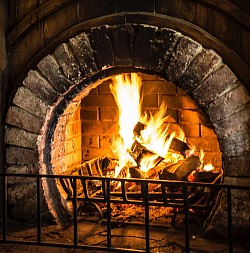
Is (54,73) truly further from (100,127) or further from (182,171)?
(182,171)

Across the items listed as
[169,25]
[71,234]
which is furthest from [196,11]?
[71,234]

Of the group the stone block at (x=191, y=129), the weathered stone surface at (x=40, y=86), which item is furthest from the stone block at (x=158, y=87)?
the weathered stone surface at (x=40, y=86)

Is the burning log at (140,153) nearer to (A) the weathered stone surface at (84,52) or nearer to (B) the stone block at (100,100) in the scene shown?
(B) the stone block at (100,100)

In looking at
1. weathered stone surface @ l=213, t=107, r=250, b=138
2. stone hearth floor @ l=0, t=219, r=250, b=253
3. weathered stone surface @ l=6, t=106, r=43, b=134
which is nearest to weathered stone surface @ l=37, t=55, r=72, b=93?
weathered stone surface @ l=6, t=106, r=43, b=134

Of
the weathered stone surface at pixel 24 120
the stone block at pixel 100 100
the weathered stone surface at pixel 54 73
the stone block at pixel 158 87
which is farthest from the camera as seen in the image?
the stone block at pixel 100 100

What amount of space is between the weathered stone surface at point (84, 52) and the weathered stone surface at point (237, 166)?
1380mm

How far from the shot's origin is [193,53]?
4871 millimetres

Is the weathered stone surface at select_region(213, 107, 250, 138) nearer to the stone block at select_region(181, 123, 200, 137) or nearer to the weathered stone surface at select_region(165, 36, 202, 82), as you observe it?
the weathered stone surface at select_region(165, 36, 202, 82)

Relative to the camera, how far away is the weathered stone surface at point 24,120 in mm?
5426

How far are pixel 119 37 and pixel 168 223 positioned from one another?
172 centimetres

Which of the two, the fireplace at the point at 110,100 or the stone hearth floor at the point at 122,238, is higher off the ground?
the fireplace at the point at 110,100

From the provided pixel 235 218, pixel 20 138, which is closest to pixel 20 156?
pixel 20 138

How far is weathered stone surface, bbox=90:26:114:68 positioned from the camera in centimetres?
511

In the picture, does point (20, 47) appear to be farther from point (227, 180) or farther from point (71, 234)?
point (227, 180)
